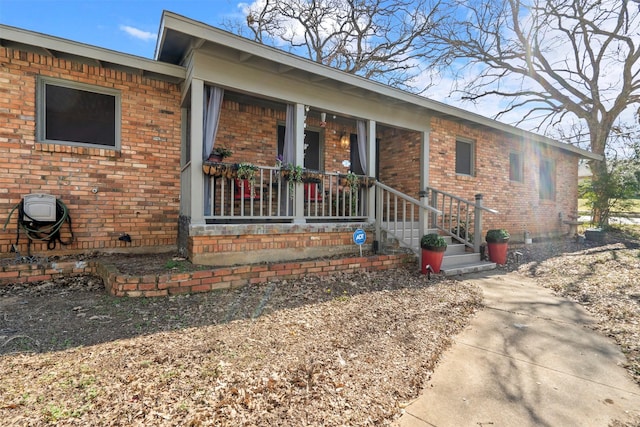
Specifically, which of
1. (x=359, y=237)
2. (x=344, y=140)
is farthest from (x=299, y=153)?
(x=344, y=140)

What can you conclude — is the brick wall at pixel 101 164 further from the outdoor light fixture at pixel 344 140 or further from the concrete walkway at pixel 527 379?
the concrete walkway at pixel 527 379

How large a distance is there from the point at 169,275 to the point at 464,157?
737cm

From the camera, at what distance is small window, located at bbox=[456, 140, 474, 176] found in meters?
7.82

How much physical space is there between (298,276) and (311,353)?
187 centimetres

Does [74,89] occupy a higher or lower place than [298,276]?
higher

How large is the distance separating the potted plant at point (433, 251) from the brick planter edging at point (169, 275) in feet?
4.48

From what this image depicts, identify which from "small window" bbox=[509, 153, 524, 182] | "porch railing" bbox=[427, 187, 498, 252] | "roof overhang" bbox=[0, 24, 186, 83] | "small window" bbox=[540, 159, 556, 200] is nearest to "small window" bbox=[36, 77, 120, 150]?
"roof overhang" bbox=[0, 24, 186, 83]

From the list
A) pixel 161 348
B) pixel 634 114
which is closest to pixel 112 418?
pixel 161 348

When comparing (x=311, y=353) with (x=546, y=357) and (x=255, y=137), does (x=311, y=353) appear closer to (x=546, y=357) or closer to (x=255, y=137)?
(x=546, y=357)

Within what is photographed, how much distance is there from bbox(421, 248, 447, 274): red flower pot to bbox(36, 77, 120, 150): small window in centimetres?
509

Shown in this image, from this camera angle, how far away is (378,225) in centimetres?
558

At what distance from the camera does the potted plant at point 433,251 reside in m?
4.81

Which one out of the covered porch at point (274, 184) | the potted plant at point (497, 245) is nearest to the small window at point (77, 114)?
the covered porch at point (274, 184)

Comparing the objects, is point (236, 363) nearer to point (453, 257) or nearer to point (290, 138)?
point (290, 138)
